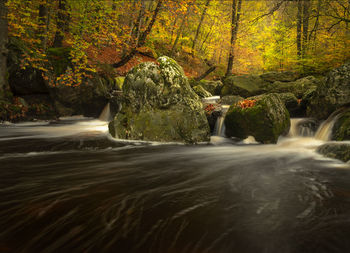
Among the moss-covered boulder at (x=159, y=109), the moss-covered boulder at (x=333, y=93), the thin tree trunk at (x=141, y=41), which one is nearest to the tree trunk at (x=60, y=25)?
the thin tree trunk at (x=141, y=41)

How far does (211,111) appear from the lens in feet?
27.5

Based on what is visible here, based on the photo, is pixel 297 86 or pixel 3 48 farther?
pixel 297 86

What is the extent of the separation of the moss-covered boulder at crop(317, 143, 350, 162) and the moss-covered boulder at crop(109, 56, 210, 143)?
123 inches

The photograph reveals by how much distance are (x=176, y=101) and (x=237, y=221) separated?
4835 mm

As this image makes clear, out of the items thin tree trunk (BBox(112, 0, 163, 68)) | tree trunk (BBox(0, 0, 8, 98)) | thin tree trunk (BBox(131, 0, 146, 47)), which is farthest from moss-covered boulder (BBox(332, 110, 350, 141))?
tree trunk (BBox(0, 0, 8, 98))

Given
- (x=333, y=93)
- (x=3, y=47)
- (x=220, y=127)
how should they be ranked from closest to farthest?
(x=333, y=93)
(x=220, y=127)
(x=3, y=47)

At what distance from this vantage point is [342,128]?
5891mm

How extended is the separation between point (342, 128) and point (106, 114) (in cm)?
1002

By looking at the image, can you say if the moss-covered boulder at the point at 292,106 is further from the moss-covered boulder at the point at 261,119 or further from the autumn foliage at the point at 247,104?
the autumn foliage at the point at 247,104

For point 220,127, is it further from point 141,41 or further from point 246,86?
point 141,41

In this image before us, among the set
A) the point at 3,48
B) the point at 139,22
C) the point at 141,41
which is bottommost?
the point at 3,48

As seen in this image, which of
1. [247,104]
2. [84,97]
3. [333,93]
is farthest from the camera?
[84,97]

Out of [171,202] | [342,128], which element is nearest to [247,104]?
[342,128]

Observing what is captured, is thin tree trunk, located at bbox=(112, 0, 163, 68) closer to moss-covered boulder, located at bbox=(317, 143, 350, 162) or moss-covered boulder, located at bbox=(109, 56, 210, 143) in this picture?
moss-covered boulder, located at bbox=(109, 56, 210, 143)
